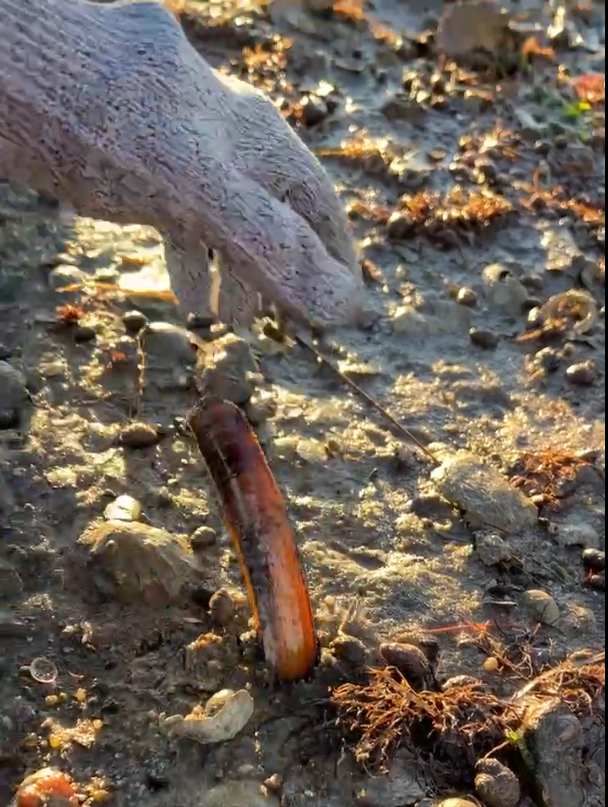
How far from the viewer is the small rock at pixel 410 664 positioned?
6.95 ft

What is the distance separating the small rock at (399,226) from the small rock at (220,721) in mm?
2287

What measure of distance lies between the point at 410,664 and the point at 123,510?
2.45 feet

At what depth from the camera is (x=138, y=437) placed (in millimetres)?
2604

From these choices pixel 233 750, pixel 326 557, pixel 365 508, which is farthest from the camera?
A: pixel 365 508

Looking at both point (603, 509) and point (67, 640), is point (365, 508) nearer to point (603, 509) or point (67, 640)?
point (603, 509)

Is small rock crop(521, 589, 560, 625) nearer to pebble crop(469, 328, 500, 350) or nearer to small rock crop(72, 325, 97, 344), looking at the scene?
pebble crop(469, 328, 500, 350)

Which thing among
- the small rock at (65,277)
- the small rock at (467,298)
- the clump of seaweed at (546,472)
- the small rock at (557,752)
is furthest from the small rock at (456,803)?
the small rock at (467,298)

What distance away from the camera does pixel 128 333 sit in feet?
9.95

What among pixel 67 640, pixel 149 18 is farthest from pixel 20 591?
pixel 149 18

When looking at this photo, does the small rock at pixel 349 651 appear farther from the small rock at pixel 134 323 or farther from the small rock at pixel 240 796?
the small rock at pixel 134 323

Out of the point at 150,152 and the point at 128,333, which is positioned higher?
the point at 150,152

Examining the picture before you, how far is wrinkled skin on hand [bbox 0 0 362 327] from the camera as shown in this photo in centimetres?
156

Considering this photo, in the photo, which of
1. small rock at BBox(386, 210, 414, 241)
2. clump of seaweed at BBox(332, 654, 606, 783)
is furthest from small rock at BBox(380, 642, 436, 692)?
small rock at BBox(386, 210, 414, 241)

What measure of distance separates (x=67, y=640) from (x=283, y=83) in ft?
10.6
